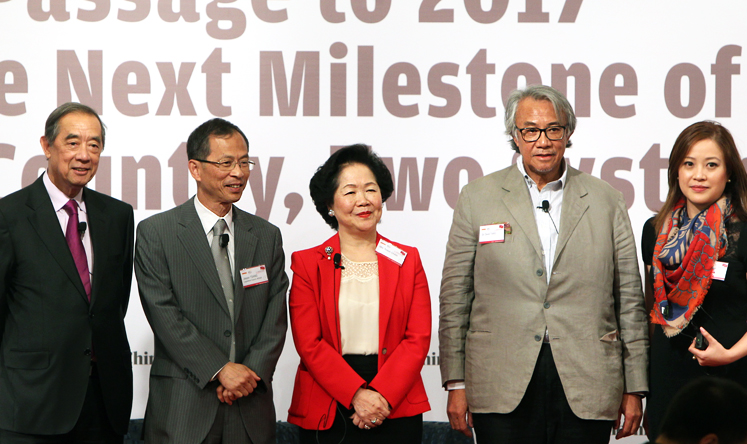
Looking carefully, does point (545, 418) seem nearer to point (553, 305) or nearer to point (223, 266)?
point (553, 305)

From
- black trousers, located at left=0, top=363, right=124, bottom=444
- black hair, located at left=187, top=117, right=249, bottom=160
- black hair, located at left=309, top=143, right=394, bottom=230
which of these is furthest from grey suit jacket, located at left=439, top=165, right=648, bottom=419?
black trousers, located at left=0, top=363, right=124, bottom=444

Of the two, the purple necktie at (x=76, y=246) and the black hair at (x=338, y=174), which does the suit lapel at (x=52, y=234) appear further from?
the black hair at (x=338, y=174)

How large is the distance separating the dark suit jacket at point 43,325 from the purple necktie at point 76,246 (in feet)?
0.15

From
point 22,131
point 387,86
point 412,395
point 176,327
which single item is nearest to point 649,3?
point 387,86

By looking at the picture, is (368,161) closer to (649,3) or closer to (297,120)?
(297,120)

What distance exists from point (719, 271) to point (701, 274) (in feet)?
0.24

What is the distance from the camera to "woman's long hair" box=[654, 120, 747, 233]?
9.14 ft

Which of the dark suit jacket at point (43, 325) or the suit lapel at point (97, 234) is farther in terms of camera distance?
the suit lapel at point (97, 234)

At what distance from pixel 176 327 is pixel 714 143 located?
87.1 inches

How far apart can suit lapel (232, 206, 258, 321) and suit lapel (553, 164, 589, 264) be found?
4.06ft

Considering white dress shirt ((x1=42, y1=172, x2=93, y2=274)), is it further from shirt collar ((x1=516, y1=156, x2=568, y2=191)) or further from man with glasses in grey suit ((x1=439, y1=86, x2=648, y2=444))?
shirt collar ((x1=516, y1=156, x2=568, y2=191))

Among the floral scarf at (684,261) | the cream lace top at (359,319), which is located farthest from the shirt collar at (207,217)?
the floral scarf at (684,261)

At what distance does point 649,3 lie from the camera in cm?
421

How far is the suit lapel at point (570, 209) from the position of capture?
2.83 m
